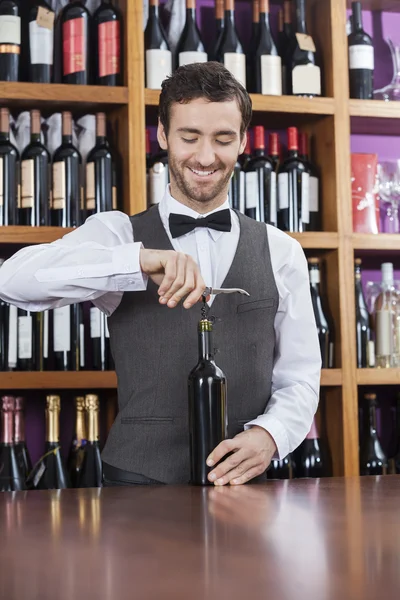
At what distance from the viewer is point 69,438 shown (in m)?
2.61

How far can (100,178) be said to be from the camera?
8.07 ft

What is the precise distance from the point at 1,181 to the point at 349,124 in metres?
1.06

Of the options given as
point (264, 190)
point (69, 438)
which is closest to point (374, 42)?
point (264, 190)

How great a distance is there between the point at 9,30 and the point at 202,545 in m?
1.99

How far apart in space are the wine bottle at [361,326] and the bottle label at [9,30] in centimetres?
119

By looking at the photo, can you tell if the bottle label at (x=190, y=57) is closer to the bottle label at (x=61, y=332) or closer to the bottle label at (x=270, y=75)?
the bottle label at (x=270, y=75)

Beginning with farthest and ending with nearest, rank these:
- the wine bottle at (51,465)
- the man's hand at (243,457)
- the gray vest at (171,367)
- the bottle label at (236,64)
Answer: the bottle label at (236,64) < the wine bottle at (51,465) < the gray vest at (171,367) < the man's hand at (243,457)

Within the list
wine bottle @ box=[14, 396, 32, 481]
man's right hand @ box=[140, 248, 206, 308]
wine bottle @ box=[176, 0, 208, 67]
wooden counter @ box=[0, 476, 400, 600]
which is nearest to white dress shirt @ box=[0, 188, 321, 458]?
man's right hand @ box=[140, 248, 206, 308]

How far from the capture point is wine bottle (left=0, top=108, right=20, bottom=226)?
242 centimetres

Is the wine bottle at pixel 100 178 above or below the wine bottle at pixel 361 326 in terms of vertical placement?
above

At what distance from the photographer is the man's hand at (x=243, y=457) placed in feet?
4.30

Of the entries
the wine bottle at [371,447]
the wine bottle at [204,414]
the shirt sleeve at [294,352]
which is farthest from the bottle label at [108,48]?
the wine bottle at [204,414]

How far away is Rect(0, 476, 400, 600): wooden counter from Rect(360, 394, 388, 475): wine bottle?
156 centimetres

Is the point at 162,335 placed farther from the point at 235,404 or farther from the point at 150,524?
the point at 150,524
